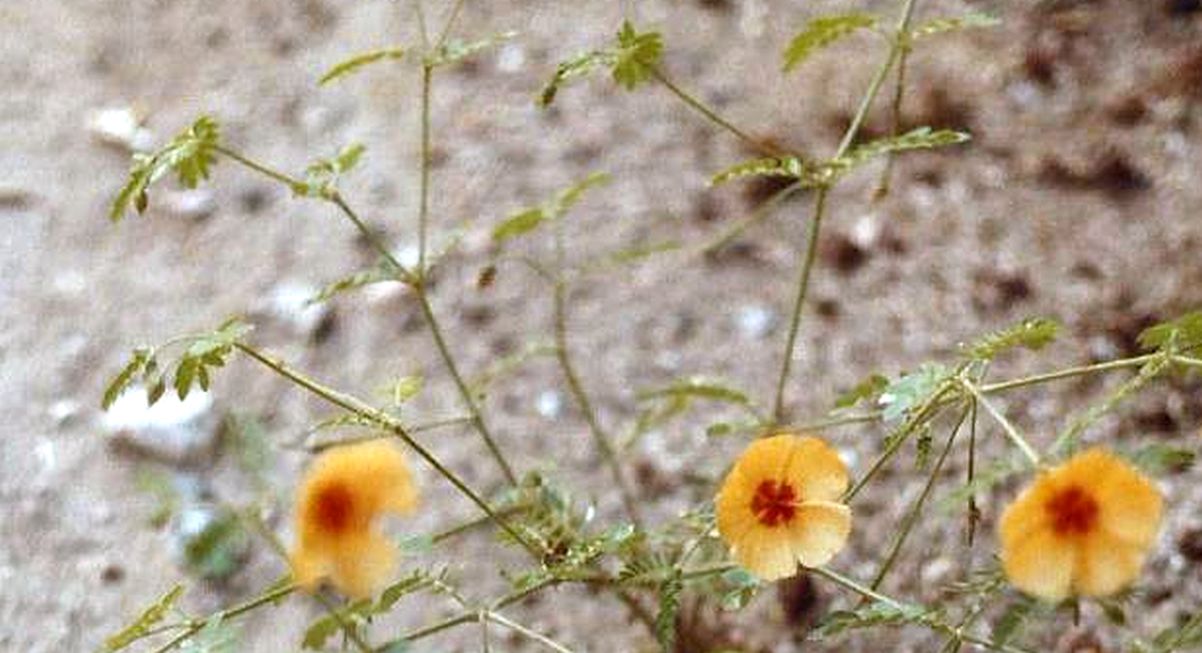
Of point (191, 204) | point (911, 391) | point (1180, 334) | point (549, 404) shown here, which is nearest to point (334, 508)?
point (911, 391)

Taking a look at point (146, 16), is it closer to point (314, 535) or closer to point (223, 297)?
point (223, 297)

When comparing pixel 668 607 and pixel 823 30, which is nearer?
pixel 668 607

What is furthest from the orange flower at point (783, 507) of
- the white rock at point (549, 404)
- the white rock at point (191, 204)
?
the white rock at point (191, 204)

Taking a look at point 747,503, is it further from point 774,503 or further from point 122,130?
point 122,130

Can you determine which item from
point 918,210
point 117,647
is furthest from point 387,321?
point 117,647

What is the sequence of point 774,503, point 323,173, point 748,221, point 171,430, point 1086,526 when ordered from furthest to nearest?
point 171,430
point 748,221
point 323,173
point 774,503
point 1086,526

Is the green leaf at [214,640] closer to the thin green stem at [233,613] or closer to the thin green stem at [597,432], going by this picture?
the thin green stem at [233,613]

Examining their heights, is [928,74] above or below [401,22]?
below

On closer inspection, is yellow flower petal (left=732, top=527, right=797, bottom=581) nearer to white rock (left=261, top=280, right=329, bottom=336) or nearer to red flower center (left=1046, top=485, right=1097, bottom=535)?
red flower center (left=1046, top=485, right=1097, bottom=535)
